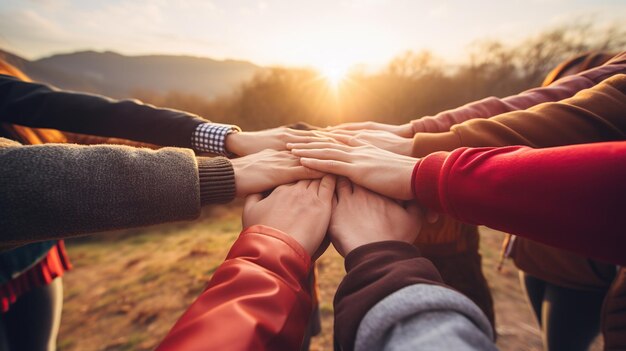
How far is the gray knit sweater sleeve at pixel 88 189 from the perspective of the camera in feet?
2.44

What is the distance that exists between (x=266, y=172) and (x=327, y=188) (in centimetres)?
31

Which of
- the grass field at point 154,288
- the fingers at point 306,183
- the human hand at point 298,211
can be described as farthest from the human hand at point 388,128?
the grass field at point 154,288

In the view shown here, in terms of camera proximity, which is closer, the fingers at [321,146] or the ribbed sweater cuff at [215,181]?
the ribbed sweater cuff at [215,181]

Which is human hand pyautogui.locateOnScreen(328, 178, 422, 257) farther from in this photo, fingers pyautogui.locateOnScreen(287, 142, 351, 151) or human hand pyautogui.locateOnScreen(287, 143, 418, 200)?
fingers pyautogui.locateOnScreen(287, 142, 351, 151)

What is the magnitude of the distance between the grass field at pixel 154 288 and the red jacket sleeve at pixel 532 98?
2.48 meters

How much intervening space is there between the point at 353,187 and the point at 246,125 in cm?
→ 906

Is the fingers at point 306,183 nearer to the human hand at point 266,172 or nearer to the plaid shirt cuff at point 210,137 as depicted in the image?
the human hand at point 266,172

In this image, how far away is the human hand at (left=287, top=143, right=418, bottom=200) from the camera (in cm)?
104

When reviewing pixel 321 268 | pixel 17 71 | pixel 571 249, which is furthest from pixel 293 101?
pixel 571 249

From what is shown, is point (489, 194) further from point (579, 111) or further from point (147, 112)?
point (147, 112)

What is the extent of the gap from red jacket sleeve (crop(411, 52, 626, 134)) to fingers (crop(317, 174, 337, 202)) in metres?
0.76

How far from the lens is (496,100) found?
159 cm

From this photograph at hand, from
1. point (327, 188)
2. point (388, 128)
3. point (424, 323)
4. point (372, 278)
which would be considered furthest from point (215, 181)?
point (388, 128)

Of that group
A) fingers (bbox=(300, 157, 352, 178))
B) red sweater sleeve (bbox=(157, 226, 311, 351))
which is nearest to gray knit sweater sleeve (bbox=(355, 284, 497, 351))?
red sweater sleeve (bbox=(157, 226, 311, 351))
